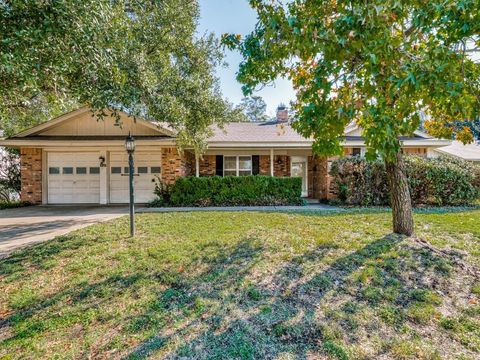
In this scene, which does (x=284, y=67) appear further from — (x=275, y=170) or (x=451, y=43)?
(x=275, y=170)

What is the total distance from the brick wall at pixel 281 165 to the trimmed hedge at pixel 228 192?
2.94 meters

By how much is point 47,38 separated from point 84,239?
3815 mm

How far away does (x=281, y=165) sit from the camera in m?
13.7

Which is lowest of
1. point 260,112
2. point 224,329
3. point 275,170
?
point 224,329

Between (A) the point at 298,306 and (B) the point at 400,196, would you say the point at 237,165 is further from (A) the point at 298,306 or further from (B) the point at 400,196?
(A) the point at 298,306

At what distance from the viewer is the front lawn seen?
8.15 feet

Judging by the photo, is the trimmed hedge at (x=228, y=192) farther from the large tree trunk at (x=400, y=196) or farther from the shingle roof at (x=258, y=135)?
the large tree trunk at (x=400, y=196)

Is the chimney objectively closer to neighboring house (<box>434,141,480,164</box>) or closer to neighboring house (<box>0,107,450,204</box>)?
neighboring house (<box>0,107,450,204</box>)

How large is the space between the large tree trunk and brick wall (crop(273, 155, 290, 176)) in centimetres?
858

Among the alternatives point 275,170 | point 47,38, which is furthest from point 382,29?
point 275,170

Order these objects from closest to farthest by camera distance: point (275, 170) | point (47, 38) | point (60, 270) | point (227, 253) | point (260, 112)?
point (47, 38), point (60, 270), point (227, 253), point (275, 170), point (260, 112)

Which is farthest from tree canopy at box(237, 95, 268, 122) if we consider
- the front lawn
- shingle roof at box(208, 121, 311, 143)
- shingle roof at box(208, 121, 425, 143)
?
the front lawn

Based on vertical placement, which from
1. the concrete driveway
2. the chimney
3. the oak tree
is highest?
the chimney

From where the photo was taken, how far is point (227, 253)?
454 centimetres
